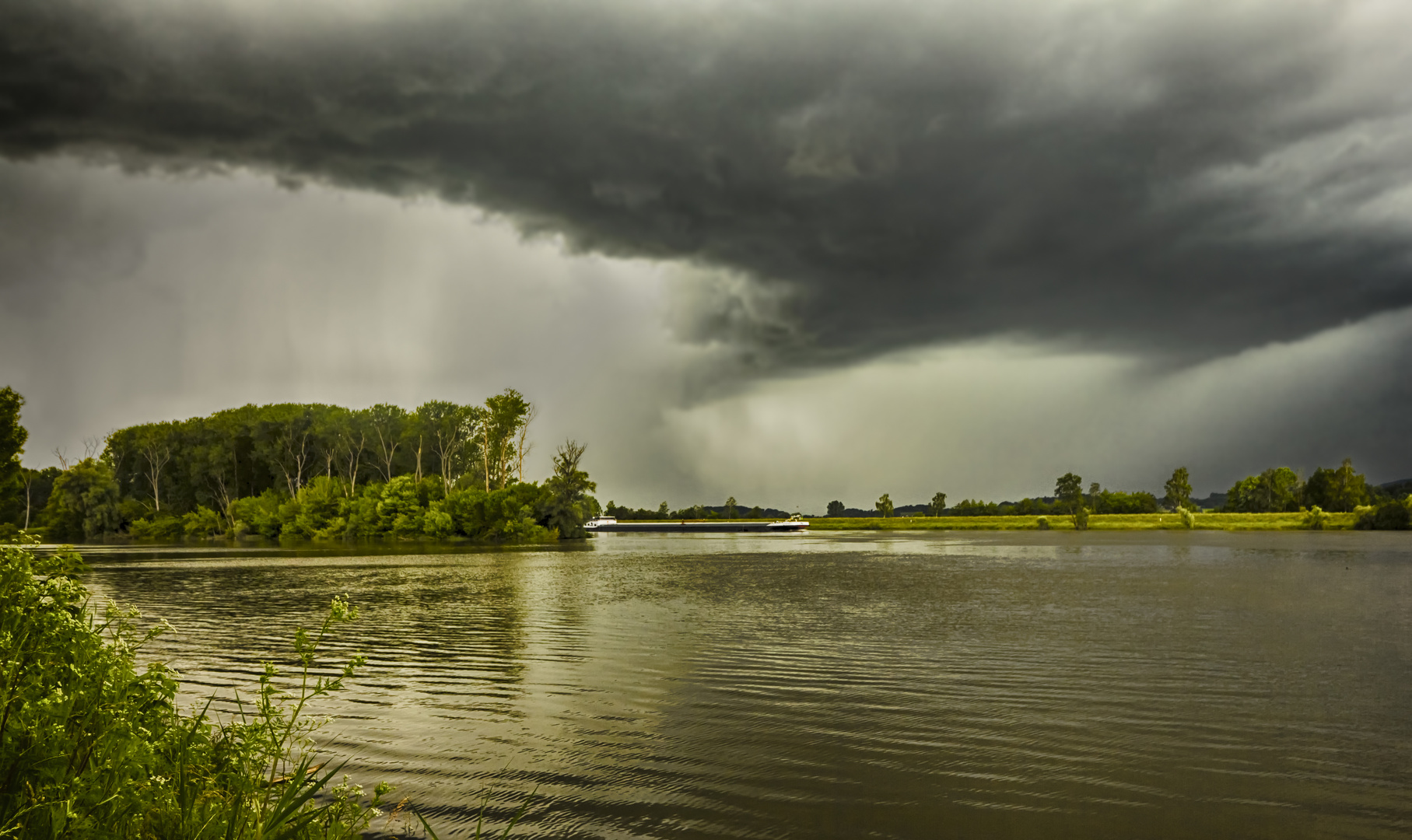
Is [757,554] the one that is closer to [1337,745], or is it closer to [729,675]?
[729,675]

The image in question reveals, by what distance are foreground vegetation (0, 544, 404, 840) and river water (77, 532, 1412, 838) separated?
2259 millimetres

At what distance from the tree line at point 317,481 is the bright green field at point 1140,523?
8446 cm

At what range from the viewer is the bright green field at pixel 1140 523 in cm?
11650

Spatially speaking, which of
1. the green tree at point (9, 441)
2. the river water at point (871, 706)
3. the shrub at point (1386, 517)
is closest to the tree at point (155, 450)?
the green tree at point (9, 441)

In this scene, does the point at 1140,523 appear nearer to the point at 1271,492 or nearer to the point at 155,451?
the point at 1271,492

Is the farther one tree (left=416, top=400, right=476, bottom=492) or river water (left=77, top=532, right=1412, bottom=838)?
tree (left=416, top=400, right=476, bottom=492)

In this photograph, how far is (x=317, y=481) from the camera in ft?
329

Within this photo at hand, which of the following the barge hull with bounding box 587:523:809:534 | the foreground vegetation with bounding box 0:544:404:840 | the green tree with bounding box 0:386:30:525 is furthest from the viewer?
the barge hull with bounding box 587:523:809:534

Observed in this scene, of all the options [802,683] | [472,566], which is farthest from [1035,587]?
[472,566]

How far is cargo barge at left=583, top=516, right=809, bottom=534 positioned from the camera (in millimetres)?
166875

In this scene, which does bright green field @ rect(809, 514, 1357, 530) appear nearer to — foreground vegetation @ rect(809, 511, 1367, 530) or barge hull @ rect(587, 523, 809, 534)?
foreground vegetation @ rect(809, 511, 1367, 530)

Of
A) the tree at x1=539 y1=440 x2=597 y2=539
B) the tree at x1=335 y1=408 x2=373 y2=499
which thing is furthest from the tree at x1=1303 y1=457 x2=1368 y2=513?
the tree at x1=335 y1=408 x2=373 y2=499

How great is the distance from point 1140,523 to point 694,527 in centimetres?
9973

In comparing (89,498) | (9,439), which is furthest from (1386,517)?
(89,498)
